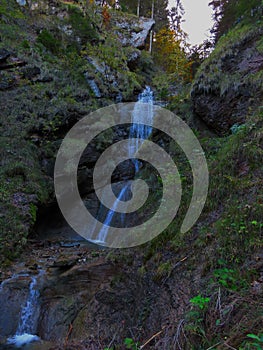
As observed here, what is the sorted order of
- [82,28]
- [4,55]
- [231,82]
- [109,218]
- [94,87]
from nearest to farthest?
[231,82], [109,218], [4,55], [94,87], [82,28]

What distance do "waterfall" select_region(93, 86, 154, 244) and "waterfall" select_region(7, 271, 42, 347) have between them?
447 centimetres

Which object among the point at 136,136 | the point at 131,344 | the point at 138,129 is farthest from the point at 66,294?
the point at 138,129

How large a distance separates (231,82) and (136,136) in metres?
5.72

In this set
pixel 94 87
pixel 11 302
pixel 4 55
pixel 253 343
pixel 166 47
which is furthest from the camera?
pixel 166 47

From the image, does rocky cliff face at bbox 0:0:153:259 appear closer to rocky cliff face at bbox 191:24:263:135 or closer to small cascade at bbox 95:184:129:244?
small cascade at bbox 95:184:129:244

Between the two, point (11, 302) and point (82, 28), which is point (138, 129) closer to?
point (82, 28)

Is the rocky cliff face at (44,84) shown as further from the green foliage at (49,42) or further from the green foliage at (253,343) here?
the green foliage at (253,343)

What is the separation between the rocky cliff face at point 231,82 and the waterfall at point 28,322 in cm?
621

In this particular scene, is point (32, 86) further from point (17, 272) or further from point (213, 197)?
point (213, 197)

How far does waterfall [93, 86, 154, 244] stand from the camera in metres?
10.2

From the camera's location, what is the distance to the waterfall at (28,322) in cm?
443

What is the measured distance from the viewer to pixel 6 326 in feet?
15.2

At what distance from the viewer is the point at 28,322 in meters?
4.75

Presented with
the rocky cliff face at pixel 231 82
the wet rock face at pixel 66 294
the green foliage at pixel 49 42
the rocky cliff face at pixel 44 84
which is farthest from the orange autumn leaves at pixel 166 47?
the wet rock face at pixel 66 294
